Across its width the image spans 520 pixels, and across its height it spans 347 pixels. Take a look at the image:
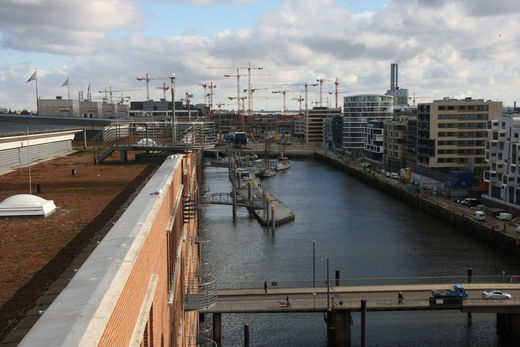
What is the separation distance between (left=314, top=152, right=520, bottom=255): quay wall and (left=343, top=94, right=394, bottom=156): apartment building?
836cm

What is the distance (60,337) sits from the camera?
2242 millimetres

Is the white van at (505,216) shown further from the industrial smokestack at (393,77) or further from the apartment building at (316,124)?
the industrial smokestack at (393,77)

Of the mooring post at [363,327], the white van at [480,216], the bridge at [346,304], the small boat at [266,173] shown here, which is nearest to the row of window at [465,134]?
the white van at [480,216]

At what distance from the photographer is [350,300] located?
10844 mm

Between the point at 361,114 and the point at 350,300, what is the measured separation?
38.6 m

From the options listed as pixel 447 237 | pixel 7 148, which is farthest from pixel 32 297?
pixel 447 237

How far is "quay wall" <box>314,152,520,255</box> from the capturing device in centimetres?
1767

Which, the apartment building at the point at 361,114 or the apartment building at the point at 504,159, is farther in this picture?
the apartment building at the point at 361,114

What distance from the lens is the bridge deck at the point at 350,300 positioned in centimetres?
1047

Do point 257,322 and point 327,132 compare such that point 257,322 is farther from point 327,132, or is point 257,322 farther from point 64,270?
point 327,132

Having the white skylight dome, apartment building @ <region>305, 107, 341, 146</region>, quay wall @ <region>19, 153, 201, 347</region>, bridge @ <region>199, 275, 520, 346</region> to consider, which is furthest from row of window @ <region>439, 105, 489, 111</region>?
apartment building @ <region>305, 107, 341, 146</region>

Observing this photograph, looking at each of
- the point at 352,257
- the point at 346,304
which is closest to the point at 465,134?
the point at 352,257

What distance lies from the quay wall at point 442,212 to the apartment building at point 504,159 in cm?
206

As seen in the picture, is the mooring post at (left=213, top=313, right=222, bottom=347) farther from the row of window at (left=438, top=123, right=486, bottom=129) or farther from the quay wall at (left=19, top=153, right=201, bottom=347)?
the row of window at (left=438, top=123, right=486, bottom=129)
